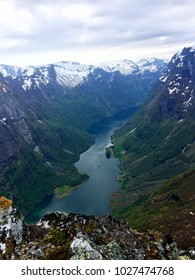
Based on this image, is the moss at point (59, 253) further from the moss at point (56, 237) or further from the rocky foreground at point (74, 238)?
the moss at point (56, 237)

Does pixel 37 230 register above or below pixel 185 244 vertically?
above

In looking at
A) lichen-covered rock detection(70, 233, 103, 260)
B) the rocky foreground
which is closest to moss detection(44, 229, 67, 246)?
the rocky foreground

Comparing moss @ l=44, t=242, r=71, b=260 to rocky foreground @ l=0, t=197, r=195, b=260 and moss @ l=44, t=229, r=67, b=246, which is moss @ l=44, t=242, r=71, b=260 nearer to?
rocky foreground @ l=0, t=197, r=195, b=260

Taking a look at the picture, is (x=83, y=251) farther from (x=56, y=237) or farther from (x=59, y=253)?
(x=56, y=237)

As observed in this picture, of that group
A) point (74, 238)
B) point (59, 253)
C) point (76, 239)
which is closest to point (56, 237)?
point (59, 253)

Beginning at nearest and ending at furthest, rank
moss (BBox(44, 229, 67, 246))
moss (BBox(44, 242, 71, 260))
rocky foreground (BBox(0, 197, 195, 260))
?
moss (BBox(44, 242, 71, 260))
rocky foreground (BBox(0, 197, 195, 260))
moss (BBox(44, 229, 67, 246))

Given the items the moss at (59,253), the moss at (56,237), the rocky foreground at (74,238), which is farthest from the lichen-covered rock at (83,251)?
the moss at (56,237)
